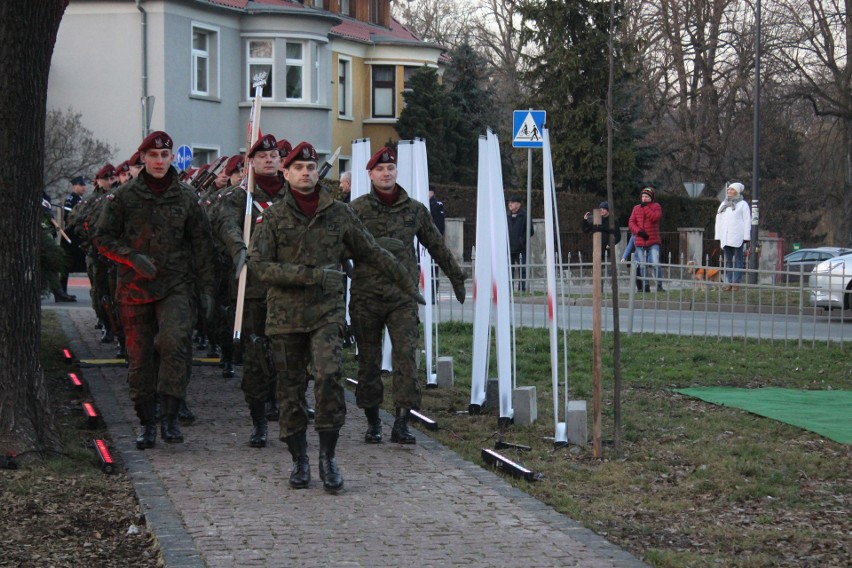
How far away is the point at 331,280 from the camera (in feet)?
23.9

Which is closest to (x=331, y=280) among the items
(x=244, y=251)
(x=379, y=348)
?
(x=244, y=251)

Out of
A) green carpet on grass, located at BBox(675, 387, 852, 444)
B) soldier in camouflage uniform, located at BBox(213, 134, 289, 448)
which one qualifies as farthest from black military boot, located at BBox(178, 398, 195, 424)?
green carpet on grass, located at BBox(675, 387, 852, 444)

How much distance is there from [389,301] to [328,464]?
181cm

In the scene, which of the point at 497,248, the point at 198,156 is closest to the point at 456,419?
the point at 497,248

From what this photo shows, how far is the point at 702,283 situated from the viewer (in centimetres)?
1493

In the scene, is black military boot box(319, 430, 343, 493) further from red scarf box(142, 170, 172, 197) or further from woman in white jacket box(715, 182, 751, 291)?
woman in white jacket box(715, 182, 751, 291)

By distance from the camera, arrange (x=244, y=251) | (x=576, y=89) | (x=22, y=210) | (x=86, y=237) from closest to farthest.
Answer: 1. (x=22, y=210)
2. (x=244, y=251)
3. (x=86, y=237)
4. (x=576, y=89)

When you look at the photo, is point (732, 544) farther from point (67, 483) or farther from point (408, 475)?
point (67, 483)

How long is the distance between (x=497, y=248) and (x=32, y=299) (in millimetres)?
3278

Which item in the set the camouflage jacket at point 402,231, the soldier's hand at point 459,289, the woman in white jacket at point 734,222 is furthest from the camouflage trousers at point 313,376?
the woman in white jacket at point 734,222

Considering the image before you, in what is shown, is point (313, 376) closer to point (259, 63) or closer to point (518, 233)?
point (518, 233)

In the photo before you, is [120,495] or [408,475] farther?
[408,475]

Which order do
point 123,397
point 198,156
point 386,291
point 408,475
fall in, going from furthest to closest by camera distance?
point 198,156 → point 123,397 → point 386,291 → point 408,475

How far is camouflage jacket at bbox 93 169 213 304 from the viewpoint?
27.9ft
